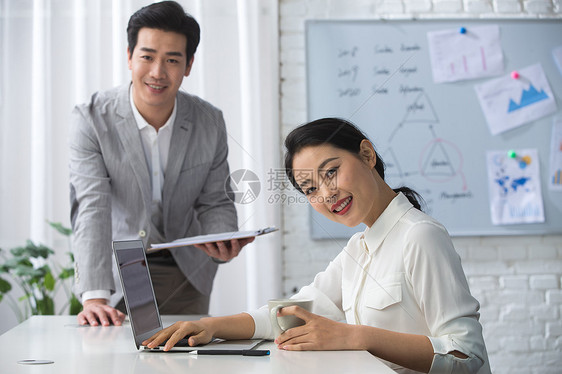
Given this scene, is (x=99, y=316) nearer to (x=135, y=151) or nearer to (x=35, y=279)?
(x=135, y=151)

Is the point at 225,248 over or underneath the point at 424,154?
underneath

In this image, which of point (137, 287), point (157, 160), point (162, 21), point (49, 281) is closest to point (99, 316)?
point (137, 287)

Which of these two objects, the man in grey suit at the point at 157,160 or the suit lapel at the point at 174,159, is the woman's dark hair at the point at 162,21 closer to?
the man in grey suit at the point at 157,160

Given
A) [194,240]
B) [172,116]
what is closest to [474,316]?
[194,240]

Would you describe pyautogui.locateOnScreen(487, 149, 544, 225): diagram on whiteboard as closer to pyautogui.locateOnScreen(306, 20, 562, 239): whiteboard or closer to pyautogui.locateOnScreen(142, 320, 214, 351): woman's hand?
pyautogui.locateOnScreen(306, 20, 562, 239): whiteboard

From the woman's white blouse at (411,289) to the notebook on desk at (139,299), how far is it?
0.36 ft

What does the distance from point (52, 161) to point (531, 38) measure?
2201mm

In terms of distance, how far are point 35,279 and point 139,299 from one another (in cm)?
149

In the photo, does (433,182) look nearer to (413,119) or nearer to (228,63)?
(413,119)

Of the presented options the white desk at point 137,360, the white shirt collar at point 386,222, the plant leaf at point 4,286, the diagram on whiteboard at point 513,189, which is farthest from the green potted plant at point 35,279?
the diagram on whiteboard at point 513,189

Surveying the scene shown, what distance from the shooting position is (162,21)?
168 centimetres

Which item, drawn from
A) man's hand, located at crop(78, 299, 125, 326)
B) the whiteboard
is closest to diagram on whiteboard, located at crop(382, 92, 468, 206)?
the whiteboard

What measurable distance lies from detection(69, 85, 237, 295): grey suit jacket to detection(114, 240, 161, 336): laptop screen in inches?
18.8

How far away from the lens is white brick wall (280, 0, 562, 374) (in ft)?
8.28
